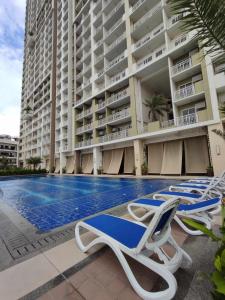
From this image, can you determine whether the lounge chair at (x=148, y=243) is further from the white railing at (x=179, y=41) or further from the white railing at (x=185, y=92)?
the white railing at (x=179, y=41)

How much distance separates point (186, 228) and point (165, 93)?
22.9 m

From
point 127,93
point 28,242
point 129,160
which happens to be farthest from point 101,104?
point 28,242

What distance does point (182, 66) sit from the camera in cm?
1542

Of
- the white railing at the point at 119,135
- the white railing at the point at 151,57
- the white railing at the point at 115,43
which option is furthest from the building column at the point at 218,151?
the white railing at the point at 115,43

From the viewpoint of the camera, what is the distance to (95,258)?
262cm

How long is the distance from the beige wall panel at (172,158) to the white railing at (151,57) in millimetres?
9537

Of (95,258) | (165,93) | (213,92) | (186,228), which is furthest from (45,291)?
(165,93)

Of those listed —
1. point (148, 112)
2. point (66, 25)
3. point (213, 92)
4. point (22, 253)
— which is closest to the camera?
point (22, 253)

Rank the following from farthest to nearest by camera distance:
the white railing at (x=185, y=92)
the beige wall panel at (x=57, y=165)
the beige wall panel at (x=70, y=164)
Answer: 1. the beige wall panel at (x=57, y=165)
2. the beige wall panel at (x=70, y=164)
3. the white railing at (x=185, y=92)

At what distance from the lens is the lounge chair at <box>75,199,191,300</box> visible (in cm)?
186

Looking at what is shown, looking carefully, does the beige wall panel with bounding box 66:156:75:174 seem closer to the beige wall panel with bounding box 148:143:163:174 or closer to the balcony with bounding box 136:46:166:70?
the beige wall panel with bounding box 148:143:163:174

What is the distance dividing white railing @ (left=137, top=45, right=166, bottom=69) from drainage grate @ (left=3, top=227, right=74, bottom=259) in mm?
Answer: 18676

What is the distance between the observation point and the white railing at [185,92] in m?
14.4

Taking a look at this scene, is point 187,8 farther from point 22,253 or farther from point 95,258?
point 22,253
